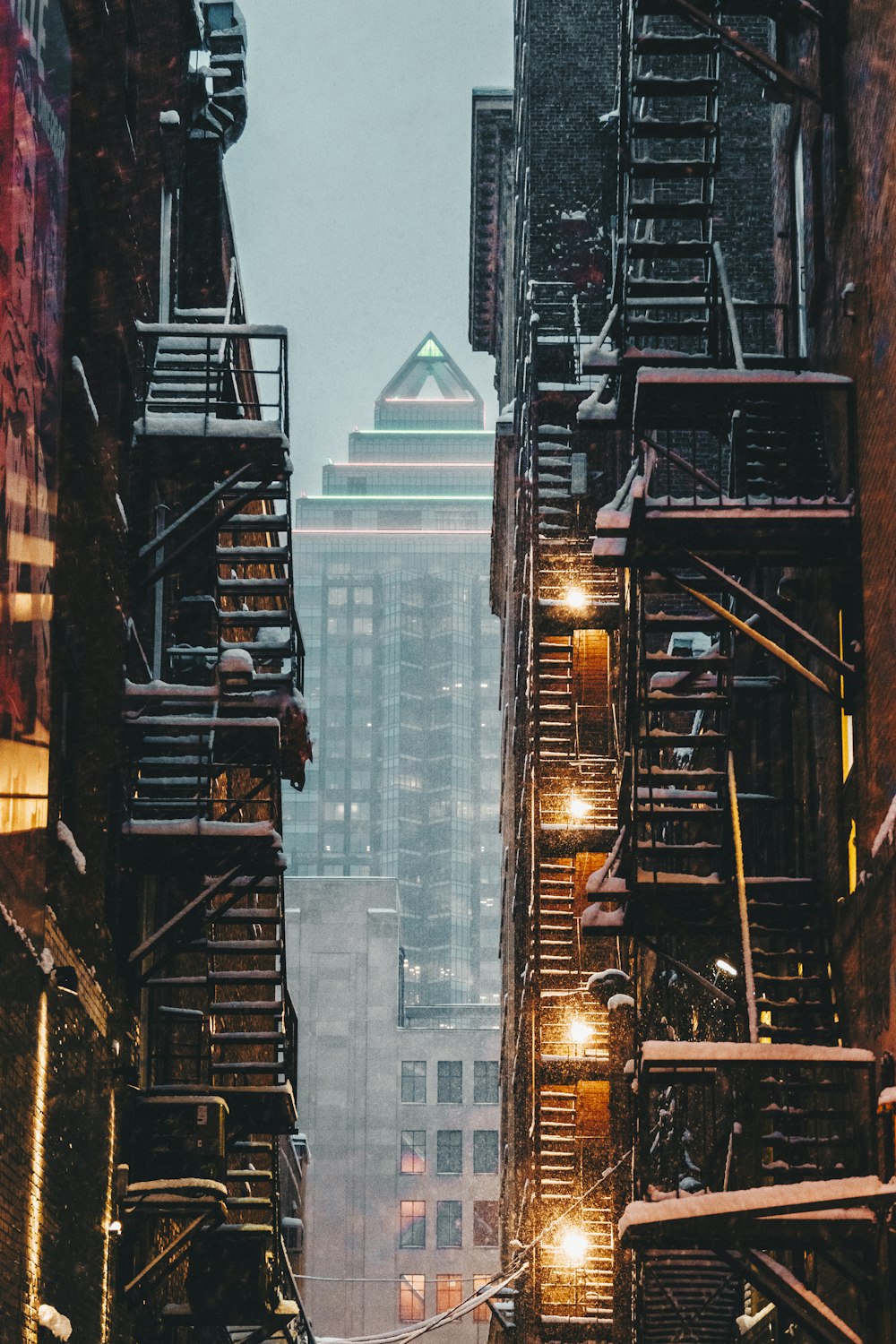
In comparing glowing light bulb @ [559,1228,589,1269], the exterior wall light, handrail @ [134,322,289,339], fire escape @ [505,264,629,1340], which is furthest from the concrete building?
the exterior wall light

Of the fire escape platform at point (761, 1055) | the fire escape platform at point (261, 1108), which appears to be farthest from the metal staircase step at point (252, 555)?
the fire escape platform at point (761, 1055)

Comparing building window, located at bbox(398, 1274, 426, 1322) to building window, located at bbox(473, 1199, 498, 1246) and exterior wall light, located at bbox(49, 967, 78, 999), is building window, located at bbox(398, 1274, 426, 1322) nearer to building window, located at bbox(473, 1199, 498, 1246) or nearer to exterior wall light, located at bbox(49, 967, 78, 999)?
building window, located at bbox(473, 1199, 498, 1246)

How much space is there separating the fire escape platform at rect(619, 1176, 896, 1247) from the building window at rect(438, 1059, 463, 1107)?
8984 centimetres

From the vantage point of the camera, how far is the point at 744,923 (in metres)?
14.1

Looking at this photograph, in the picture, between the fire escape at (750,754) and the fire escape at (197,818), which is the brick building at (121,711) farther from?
the fire escape at (750,754)

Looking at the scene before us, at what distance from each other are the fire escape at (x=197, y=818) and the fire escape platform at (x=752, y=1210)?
6.45m

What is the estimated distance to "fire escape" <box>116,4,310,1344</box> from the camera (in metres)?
18.8

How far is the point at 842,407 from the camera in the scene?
15.7 m

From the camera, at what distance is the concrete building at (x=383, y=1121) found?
9619 cm

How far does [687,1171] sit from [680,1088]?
16.3 ft

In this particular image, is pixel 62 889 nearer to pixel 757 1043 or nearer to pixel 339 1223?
pixel 757 1043

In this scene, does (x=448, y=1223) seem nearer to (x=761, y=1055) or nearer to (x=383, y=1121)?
(x=383, y=1121)

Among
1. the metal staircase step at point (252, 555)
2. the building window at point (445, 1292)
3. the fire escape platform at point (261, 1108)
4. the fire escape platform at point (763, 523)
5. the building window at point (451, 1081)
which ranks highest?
the fire escape platform at point (763, 523)

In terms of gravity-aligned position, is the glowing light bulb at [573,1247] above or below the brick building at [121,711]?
below
